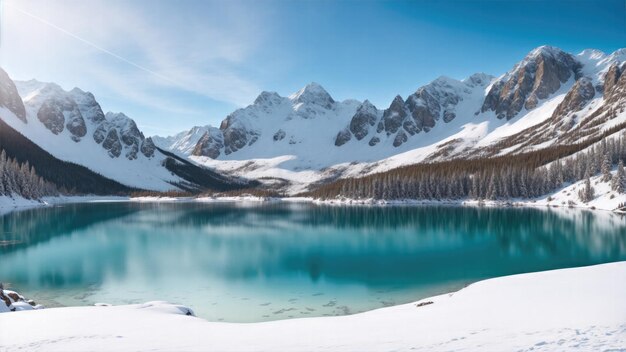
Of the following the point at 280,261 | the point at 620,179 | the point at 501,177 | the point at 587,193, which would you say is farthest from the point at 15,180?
the point at 620,179

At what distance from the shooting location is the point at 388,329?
1531cm

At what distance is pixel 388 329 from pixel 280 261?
93.3ft

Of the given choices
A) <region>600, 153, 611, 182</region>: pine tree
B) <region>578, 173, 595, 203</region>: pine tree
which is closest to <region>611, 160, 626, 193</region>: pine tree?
<region>578, 173, 595, 203</region>: pine tree

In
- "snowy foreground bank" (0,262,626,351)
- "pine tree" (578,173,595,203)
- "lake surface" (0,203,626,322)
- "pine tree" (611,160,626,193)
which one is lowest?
"lake surface" (0,203,626,322)

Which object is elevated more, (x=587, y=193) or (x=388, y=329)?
(x=587, y=193)

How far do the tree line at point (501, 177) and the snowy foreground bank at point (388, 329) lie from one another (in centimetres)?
11103

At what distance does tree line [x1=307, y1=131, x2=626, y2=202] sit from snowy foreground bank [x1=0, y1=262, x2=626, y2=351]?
111033mm

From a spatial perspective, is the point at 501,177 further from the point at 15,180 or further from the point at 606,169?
the point at 15,180

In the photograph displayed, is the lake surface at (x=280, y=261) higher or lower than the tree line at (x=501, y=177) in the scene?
lower

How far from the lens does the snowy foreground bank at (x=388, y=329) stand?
1288cm

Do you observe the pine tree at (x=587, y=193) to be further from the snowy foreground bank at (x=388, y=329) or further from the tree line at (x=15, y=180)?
the tree line at (x=15, y=180)

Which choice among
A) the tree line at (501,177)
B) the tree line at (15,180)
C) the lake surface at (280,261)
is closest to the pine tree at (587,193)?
the tree line at (501,177)

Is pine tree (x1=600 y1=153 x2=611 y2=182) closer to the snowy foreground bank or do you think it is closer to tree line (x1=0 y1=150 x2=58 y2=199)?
the snowy foreground bank

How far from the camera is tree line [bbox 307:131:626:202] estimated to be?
12412 centimetres
